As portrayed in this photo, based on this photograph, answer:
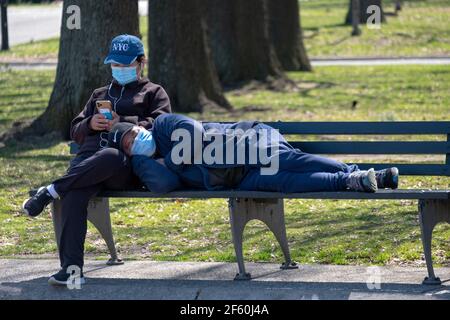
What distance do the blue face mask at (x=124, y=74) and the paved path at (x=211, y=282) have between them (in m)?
1.28

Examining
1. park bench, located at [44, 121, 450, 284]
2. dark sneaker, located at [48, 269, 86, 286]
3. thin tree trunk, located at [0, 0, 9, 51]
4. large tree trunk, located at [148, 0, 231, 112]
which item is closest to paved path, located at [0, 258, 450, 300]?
dark sneaker, located at [48, 269, 86, 286]

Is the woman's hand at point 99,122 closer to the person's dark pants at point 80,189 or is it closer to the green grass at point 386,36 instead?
the person's dark pants at point 80,189

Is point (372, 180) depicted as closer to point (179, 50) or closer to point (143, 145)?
point (143, 145)

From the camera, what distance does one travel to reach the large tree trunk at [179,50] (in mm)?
15930

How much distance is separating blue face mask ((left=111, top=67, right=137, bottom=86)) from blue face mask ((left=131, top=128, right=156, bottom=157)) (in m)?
0.49

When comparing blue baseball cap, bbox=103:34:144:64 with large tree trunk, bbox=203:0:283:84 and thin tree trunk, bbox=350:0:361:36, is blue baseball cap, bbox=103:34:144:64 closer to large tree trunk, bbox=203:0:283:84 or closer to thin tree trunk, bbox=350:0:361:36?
large tree trunk, bbox=203:0:283:84

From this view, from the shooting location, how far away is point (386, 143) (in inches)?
292

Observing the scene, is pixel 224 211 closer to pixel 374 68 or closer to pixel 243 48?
pixel 243 48

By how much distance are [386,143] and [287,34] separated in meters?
15.9

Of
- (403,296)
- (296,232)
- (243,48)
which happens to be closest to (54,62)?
(243,48)

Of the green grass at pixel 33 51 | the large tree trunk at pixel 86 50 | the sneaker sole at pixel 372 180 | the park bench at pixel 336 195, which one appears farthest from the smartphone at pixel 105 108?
the green grass at pixel 33 51

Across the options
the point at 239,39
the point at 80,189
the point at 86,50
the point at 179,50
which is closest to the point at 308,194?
the point at 80,189
